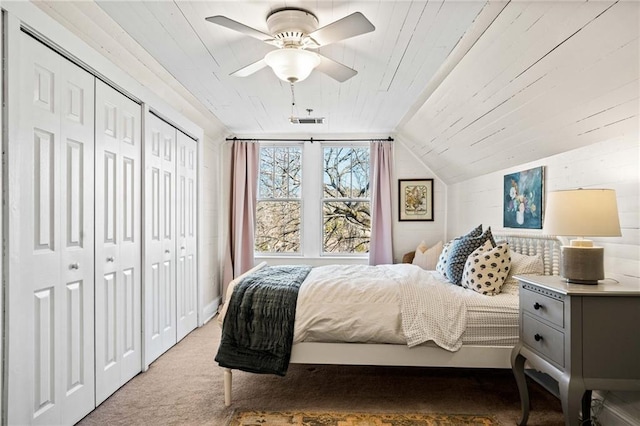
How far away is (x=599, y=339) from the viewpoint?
70.6 inches

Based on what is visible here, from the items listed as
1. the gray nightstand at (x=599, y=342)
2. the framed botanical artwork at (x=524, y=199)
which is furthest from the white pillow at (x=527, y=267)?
the gray nightstand at (x=599, y=342)

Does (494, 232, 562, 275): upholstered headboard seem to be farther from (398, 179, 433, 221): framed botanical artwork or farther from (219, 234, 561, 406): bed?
(398, 179, 433, 221): framed botanical artwork

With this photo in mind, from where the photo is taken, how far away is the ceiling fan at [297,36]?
6.54 feet

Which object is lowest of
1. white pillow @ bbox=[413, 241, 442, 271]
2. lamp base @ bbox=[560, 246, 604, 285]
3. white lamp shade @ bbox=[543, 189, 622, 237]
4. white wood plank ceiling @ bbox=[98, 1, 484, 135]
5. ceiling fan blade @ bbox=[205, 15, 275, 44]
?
white pillow @ bbox=[413, 241, 442, 271]

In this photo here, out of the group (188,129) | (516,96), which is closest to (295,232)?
(188,129)

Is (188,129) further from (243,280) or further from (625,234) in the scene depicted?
(625,234)

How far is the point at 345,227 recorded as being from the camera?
210 inches

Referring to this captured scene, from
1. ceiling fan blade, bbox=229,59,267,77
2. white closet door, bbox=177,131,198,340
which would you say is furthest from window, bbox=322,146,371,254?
ceiling fan blade, bbox=229,59,267,77

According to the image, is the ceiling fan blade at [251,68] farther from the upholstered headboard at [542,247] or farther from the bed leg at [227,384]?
the upholstered headboard at [542,247]

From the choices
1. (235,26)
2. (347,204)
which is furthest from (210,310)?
(235,26)

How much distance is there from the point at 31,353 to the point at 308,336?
4.73 ft

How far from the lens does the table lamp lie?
1910mm

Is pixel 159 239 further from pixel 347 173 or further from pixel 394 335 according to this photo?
pixel 347 173

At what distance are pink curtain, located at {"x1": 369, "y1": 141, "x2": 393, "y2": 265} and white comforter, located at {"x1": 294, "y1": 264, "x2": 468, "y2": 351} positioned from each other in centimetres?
243
